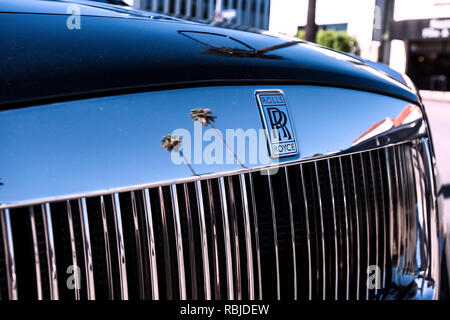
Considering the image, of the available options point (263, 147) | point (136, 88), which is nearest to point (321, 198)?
point (263, 147)

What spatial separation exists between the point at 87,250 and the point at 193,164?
0.24 meters

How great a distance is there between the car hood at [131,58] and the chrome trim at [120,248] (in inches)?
7.9

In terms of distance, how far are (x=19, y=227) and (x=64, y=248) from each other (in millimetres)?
86

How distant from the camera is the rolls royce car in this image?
78 cm

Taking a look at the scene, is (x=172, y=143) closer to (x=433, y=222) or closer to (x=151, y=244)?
(x=151, y=244)

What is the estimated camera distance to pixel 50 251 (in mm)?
792

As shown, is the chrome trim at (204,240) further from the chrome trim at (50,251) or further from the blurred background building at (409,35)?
the blurred background building at (409,35)

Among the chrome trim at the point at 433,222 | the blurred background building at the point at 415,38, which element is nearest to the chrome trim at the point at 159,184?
the chrome trim at the point at 433,222

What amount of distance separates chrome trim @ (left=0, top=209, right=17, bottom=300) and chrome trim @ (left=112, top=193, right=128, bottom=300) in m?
0.17

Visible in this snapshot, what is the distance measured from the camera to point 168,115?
0.88m

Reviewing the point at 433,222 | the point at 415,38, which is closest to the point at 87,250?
the point at 433,222

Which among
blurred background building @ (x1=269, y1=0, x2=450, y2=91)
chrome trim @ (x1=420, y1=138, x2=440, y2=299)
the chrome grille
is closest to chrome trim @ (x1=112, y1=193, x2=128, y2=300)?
the chrome grille

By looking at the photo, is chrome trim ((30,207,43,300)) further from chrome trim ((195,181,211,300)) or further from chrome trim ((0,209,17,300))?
chrome trim ((195,181,211,300))

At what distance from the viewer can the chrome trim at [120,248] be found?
84 cm
